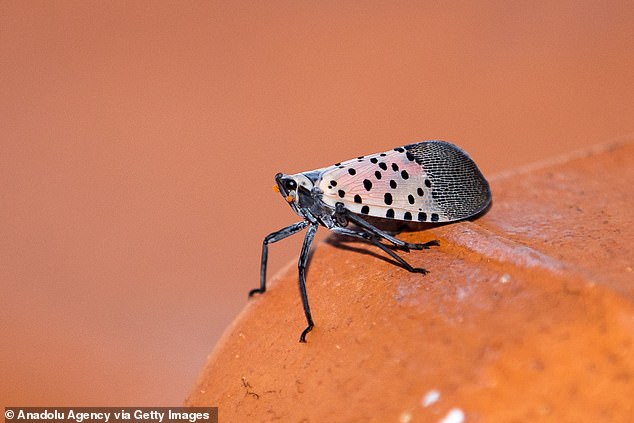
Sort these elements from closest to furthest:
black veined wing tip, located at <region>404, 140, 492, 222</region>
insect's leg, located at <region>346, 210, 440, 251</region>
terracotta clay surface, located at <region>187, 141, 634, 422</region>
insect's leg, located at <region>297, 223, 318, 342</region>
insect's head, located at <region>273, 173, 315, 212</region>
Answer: terracotta clay surface, located at <region>187, 141, 634, 422</region>, insect's leg, located at <region>297, 223, 318, 342</region>, insect's leg, located at <region>346, 210, 440, 251</region>, black veined wing tip, located at <region>404, 140, 492, 222</region>, insect's head, located at <region>273, 173, 315, 212</region>

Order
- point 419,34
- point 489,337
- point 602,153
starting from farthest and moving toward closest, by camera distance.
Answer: point 419,34
point 602,153
point 489,337

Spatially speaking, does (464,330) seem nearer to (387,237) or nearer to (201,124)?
(387,237)

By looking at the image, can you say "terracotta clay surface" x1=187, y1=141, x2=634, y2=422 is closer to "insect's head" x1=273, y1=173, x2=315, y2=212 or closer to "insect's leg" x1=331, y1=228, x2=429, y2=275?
"insect's leg" x1=331, y1=228, x2=429, y2=275

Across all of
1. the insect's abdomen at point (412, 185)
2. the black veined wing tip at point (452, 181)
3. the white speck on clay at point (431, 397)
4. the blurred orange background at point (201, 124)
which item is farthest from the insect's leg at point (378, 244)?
the blurred orange background at point (201, 124)

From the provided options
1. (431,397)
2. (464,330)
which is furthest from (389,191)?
(431,397)

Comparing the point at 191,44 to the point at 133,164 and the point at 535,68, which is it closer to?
the point at 133,164

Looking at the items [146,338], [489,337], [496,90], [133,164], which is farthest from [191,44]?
[489,337]

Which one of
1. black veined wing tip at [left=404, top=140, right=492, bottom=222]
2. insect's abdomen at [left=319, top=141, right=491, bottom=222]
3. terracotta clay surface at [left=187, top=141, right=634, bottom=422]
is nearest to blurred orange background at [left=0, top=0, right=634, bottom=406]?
terracotta clay surface at [left=187, top=141, right=634, bottom=422]
